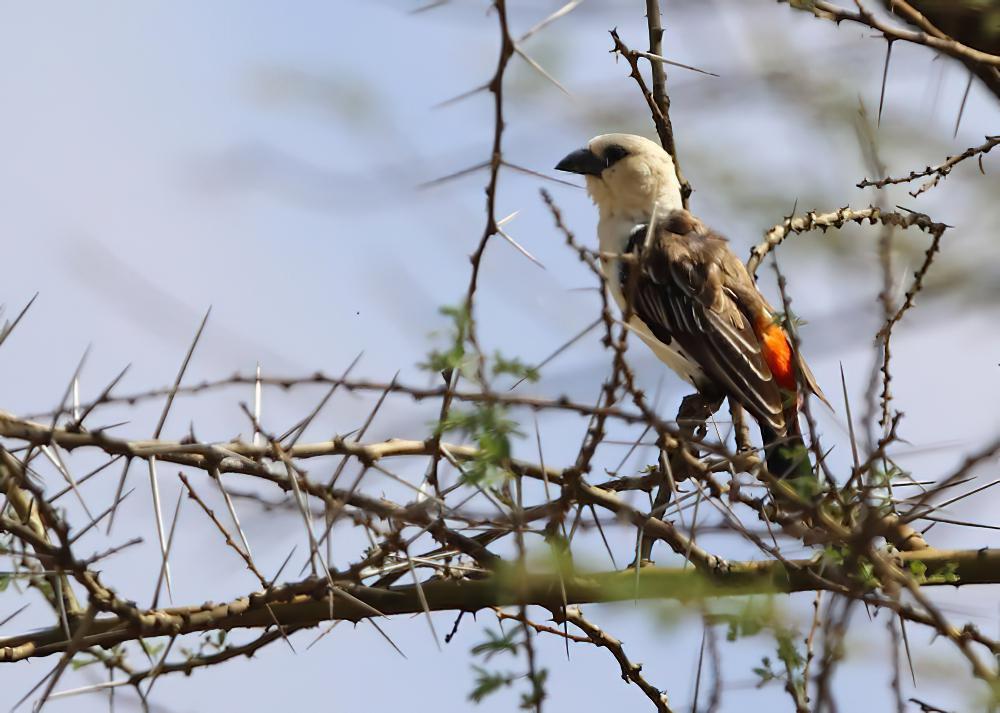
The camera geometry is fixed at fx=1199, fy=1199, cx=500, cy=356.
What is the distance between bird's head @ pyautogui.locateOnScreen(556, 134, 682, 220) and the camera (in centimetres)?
595

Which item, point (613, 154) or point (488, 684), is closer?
point (488, 684)

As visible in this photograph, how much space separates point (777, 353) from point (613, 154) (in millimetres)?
1452

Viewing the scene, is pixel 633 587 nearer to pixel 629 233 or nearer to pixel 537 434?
pixel 537 434

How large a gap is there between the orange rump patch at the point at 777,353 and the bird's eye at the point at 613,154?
1241mm

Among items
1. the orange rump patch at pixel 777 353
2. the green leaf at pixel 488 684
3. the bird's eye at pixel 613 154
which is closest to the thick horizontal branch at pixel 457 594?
the green leaf at pixel 488 684

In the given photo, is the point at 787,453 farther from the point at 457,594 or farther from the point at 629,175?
the point at 629,175

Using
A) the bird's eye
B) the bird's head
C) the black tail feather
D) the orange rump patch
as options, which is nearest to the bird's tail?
the black tail feather

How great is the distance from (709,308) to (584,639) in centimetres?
233

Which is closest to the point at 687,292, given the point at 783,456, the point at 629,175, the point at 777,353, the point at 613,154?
the point at 777,353

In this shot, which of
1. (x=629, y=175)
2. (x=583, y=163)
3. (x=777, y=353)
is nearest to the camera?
(x=777, y=353)

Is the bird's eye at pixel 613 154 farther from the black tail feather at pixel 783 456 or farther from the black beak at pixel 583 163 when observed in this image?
the black tail feather at pixel 783 456

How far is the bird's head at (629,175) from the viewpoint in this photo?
5.95 metres

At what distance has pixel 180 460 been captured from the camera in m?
2.61

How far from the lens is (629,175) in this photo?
598 centimetres
